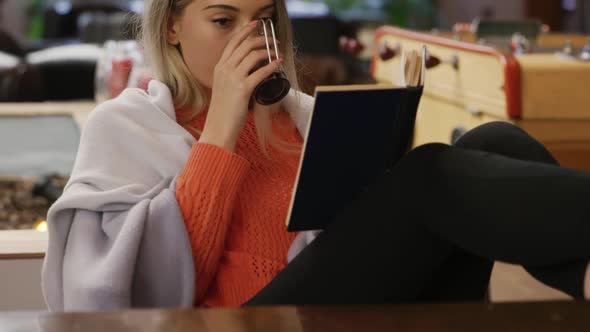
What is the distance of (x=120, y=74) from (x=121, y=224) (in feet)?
6.20

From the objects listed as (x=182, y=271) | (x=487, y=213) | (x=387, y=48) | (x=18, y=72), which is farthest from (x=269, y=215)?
(x=18, y=72)

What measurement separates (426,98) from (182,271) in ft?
6.64

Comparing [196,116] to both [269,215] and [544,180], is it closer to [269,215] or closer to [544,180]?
[269,215]

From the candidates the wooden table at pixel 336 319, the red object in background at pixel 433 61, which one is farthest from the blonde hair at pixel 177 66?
the red object in background at pixel 433 61

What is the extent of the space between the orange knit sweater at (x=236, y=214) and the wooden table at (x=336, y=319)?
1.68 feet

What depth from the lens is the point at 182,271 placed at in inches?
58.2

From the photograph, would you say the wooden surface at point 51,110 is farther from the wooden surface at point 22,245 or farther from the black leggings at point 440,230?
the black leggings at point 440,230

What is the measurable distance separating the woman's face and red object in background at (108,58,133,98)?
158 centimetres

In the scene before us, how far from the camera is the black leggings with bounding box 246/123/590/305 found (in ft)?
3.98

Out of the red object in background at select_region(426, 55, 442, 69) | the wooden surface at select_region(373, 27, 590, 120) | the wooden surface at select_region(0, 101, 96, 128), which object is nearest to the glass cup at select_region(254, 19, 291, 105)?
the wooden surface at select_region(373, 27, 590, 120)

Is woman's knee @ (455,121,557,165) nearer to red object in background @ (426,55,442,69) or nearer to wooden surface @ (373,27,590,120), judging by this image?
wooden surface @ (373,27,590,120)

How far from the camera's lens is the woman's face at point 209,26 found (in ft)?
5.30

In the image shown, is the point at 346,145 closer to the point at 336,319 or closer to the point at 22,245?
the point at 336,319

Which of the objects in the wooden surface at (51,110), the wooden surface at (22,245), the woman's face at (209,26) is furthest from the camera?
the wooden surface at (51,110)
